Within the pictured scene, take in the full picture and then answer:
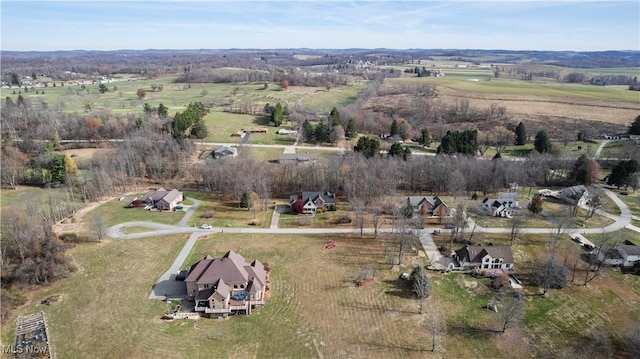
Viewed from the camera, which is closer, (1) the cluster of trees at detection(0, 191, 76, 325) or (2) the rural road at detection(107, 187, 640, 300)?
(1) the cluster of trees at detection(0, 191, 76, 325)

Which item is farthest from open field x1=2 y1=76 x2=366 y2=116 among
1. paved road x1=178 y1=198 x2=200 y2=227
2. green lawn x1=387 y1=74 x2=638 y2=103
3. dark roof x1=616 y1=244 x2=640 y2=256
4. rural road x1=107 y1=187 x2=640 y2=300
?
dark roof x1=616 y1=244 x2=640 y2=256

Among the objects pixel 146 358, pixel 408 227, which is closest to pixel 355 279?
pixel 408 227

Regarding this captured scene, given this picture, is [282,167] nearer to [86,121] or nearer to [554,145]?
[86,121]

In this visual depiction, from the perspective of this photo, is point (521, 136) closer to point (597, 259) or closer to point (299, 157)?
point (597, 259)

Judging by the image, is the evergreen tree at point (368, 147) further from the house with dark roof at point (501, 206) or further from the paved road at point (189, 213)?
the paved road at point (189, 213)

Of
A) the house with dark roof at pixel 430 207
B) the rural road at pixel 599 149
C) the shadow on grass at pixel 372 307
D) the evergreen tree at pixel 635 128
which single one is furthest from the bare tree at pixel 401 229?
the evergreen tree at pixel 635 128

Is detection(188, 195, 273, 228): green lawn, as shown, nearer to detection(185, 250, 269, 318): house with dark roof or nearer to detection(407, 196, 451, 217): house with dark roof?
detection(185, 250, 269, 318): house with dark roof

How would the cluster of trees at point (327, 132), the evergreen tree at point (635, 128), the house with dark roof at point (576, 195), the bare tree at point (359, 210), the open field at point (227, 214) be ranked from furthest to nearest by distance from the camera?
the evergreen tree at point (635, 128) < the cluster of trees at point (327, 132) < the house with dark roof at point (576, 195) < the open field at point (227, 214) < the bare tree at point (359, 210)
